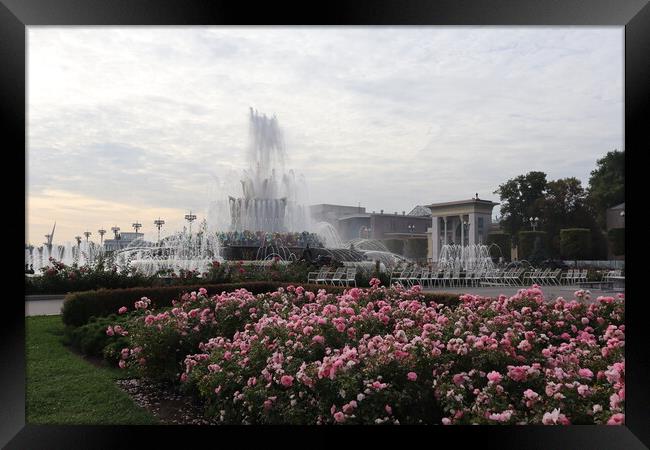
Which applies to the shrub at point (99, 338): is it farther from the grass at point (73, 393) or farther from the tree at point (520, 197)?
the tree at point (520, 197)

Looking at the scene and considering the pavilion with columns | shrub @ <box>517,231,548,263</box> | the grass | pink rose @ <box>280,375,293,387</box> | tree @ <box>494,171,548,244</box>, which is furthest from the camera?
the pavilion with columns

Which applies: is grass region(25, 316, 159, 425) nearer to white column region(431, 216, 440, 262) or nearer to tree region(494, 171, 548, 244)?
tree region(494, 171, 548, 244)

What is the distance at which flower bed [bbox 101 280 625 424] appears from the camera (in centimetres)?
339

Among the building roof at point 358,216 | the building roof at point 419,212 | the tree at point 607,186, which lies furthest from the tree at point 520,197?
the building roof at point 419,212

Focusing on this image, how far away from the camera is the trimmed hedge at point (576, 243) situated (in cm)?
2566

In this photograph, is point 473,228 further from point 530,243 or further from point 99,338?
point 99,338

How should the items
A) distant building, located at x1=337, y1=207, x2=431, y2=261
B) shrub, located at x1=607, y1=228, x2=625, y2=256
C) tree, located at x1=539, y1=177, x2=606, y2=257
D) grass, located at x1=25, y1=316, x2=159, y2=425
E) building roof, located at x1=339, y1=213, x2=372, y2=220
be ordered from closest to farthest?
grass, located at x1=25, y1=316, x2=159, y2=425, shrub, located at x1=607, y1=228, x2=625, y2=256, tree, located at x1=539, y1=177, x2=606, y2=257, distant building, located at x1=337, y1=207, x2=431, y2=261, building roof, located at x1=339, y1=213, x2=372, y2=220

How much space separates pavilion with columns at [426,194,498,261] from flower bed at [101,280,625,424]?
109 ft

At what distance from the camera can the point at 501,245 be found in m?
32.5

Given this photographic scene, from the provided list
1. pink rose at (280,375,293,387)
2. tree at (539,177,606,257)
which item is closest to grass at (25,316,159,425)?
pink rose at (280,375,293,387)

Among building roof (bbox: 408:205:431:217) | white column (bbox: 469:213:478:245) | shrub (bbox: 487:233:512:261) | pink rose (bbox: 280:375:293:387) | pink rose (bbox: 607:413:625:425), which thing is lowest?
pink rose (bbox: 607:413:625:425)

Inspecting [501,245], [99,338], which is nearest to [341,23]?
[99,338]

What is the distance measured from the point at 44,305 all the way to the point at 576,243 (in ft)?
79.1

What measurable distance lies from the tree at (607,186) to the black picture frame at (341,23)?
29.0 metres
